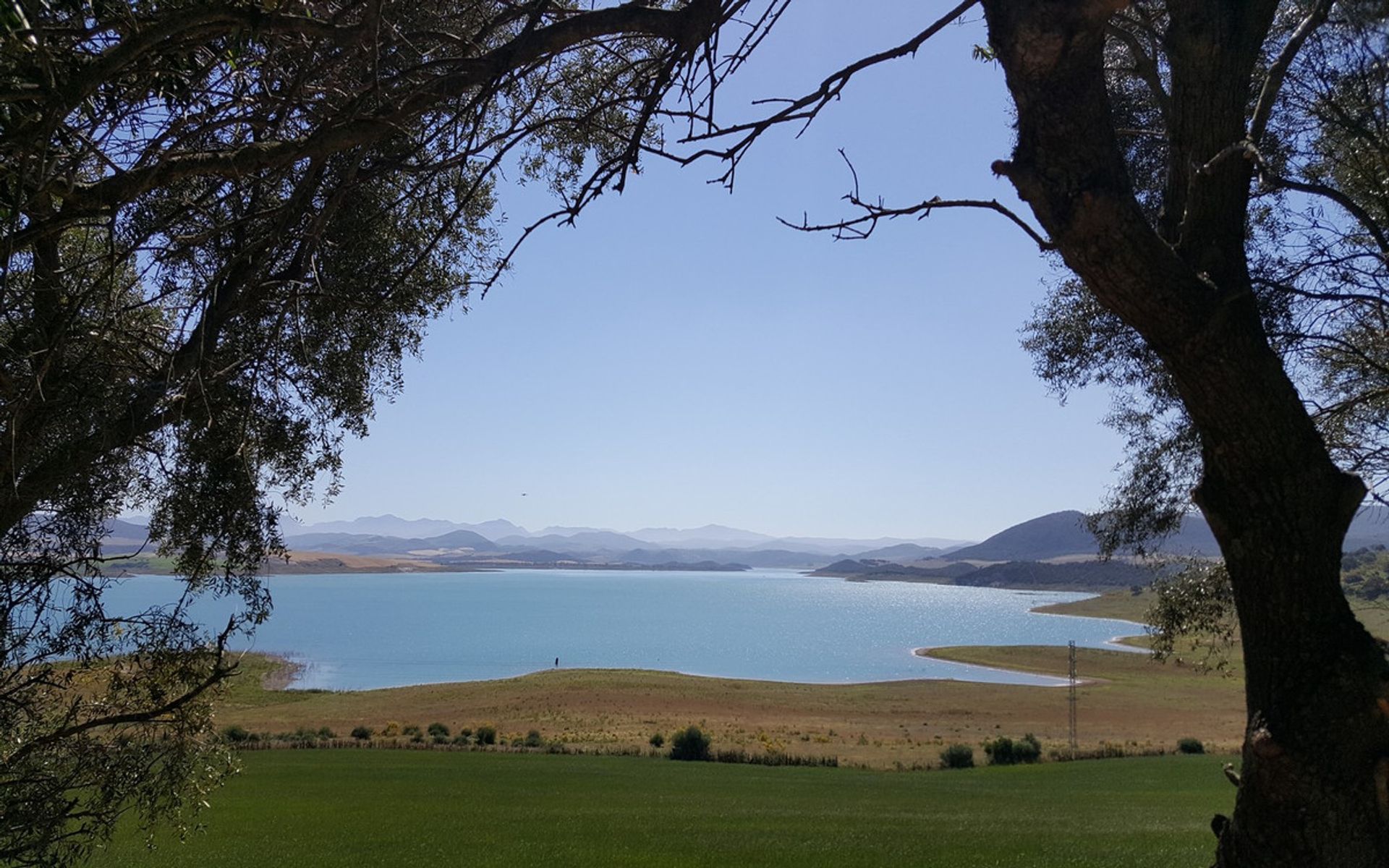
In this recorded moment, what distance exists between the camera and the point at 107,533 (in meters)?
4.77

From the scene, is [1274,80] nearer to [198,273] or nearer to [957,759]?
[198,273]

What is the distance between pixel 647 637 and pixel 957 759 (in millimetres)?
93783

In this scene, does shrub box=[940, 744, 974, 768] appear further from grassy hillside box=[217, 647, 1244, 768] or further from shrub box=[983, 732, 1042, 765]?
A: grassy hillside box=[217, 647, 1244, 768]

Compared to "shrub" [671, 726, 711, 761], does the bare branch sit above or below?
above

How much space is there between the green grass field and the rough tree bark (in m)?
10.6

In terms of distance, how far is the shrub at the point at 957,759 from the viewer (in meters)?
32.8

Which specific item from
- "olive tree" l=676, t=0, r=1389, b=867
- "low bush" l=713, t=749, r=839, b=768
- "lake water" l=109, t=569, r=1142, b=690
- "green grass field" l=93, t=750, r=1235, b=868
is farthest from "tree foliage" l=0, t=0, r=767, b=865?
"lake water" l=109, t=569, r=1142, b=690

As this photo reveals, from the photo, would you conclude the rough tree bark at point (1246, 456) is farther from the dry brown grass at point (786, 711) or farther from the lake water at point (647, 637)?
the lake water at point (647, 637)

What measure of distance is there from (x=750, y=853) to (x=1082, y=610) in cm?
15969

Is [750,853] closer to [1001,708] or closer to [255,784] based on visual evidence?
[255,784]

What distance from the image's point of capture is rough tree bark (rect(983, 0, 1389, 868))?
2.43m

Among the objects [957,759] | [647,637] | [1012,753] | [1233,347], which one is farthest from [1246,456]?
[647,637]

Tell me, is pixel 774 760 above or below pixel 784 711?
above

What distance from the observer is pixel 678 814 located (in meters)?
18.1
